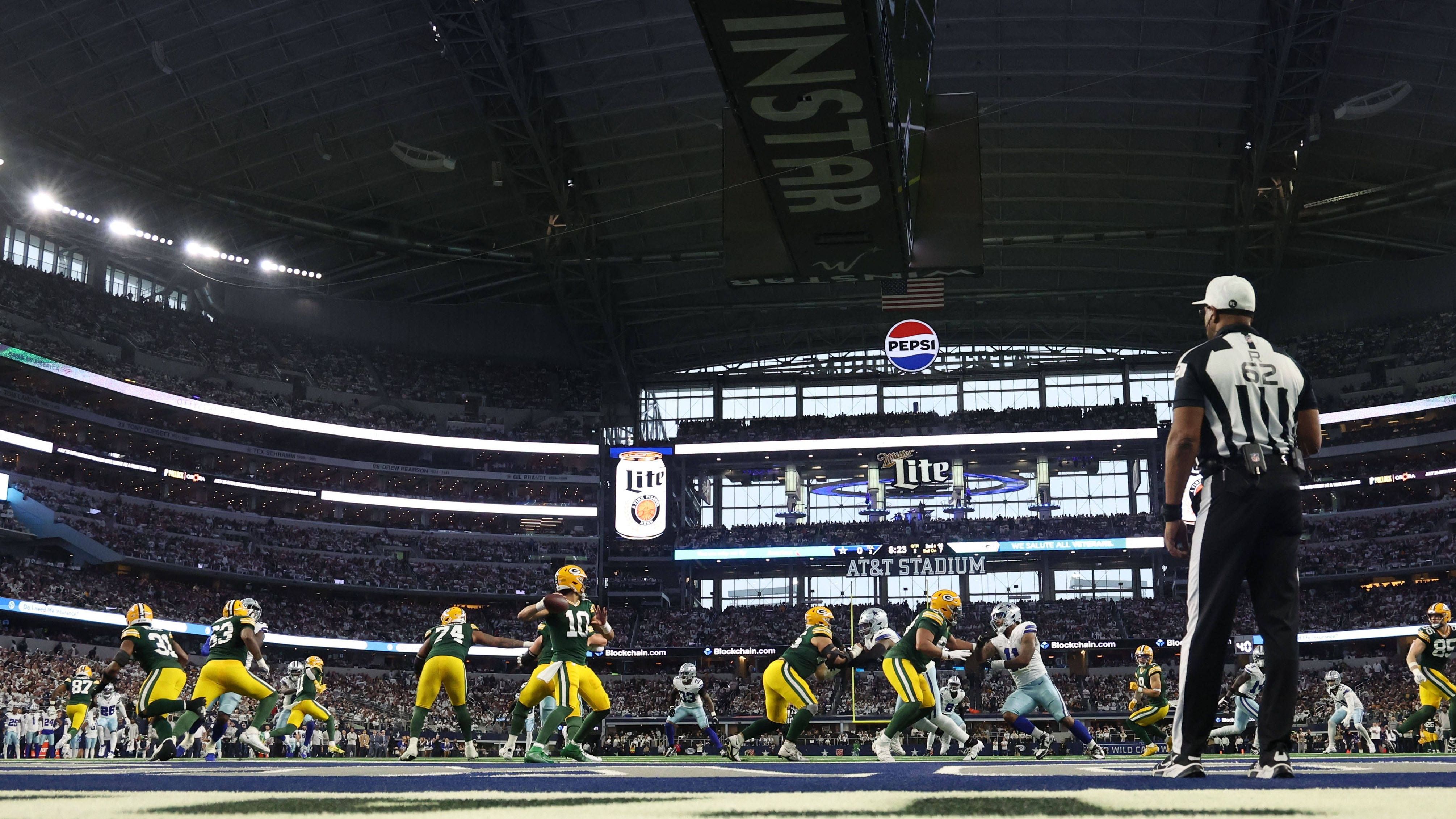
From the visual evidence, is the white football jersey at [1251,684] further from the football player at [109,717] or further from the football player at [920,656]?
the football player at [109,717]

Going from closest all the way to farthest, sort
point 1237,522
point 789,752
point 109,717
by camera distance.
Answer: point 1237,522
point 789,752
point 109,717

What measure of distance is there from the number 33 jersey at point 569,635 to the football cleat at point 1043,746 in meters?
8.67

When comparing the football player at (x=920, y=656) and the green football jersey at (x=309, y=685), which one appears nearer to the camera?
the football player at (x=920, y=656)

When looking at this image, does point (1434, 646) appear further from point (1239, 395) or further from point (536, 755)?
point (1239, 395)

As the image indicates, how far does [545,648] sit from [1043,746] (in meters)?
9.84

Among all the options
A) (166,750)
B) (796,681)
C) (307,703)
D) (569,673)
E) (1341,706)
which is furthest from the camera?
(1341,706)

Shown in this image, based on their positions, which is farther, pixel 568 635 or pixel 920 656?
pixel 920 656

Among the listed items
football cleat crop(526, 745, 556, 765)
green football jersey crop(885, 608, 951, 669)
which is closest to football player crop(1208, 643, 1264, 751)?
green football jersey crop(885, 608, 951, 669)

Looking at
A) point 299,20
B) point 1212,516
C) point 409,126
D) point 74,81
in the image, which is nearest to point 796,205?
point 1212,516

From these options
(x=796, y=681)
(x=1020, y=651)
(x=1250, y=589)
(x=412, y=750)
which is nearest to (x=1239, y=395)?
(x=1250, y=589)

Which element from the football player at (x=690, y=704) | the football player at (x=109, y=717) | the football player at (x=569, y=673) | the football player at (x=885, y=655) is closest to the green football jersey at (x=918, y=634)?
the football player at (x=885, y=655)

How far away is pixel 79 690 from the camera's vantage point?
1044 inches

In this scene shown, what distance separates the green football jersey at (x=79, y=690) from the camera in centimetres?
2639

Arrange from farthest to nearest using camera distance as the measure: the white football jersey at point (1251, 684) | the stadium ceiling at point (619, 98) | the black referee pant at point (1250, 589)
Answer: the stadium ceiling at point (619, 98)
the white football jersey at point (1251, 684)
the black referee pant at point (1250, 589)
